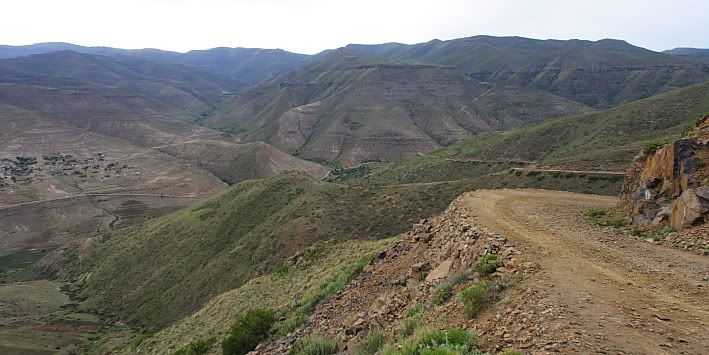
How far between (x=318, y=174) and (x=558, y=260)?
128043 mm

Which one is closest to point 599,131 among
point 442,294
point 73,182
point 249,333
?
point 249,333

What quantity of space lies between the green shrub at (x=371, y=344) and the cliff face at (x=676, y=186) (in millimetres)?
9646

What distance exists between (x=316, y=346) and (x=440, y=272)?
12.6 feet

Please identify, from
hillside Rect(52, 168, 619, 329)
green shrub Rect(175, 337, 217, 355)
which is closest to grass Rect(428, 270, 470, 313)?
green shrub Rect(175, 337, 217, 355)

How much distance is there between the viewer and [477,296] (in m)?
8.91

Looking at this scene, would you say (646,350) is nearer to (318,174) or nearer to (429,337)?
(429,337)

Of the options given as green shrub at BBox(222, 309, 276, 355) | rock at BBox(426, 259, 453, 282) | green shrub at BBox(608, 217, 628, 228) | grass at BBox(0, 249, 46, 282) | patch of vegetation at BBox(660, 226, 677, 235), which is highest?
patch of vegetation at BBox(660, 226, 677, 235)

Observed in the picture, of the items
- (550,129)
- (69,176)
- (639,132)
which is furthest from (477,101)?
(69,176)

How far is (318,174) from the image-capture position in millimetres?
137625

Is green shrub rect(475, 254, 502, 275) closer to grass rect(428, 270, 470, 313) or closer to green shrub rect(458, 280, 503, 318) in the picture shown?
grass rect(428, 270, 470, 313)

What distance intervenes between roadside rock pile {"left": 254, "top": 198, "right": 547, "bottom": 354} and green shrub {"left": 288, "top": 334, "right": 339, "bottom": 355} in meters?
0.31

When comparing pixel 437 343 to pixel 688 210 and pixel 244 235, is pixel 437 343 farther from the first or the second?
pixel 244 235

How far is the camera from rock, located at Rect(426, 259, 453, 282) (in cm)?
1181

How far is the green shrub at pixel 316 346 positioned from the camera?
39.1 feet
